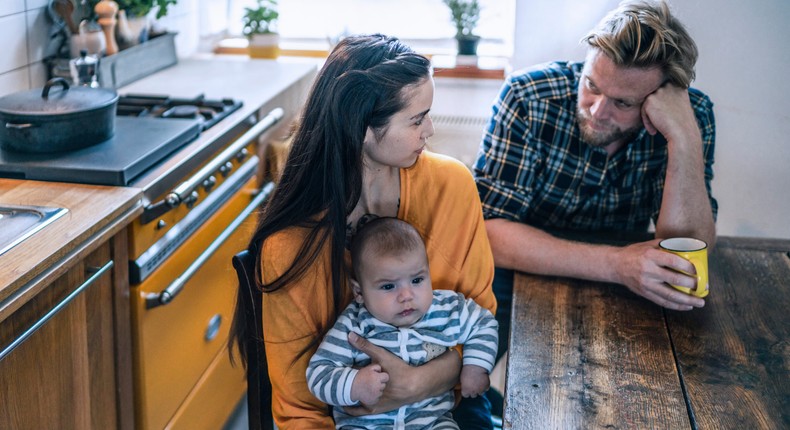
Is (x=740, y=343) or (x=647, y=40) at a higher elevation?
(x=647, y=40)

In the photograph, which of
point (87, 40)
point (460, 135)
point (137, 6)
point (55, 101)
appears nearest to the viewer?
point (55, 101)

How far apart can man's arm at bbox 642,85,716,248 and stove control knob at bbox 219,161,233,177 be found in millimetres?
1182

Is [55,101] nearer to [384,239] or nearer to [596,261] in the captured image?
[384,239]

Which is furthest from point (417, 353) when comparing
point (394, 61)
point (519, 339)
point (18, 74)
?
point (18, 74)

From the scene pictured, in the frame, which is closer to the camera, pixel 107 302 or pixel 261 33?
pixel 107 302

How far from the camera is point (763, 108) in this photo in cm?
265

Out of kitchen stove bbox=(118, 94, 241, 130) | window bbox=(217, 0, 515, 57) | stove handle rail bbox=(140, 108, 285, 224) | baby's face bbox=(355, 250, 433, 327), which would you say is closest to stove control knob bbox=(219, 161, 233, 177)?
stove handle rail bbox=(140, 108, 285, 224)

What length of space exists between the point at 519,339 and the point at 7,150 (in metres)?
1.31

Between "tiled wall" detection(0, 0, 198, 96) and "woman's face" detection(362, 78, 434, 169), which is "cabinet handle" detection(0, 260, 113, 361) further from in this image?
"tiled wall" detection(0, 0, 198, 96)

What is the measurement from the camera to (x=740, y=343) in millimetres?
1458

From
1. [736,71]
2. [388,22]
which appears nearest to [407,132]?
[736,71]

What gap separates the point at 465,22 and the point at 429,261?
6.22 ft

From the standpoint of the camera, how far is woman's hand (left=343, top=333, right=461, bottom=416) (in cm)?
145

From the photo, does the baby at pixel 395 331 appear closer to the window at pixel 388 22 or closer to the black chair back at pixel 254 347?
the black chair back at pixel 254 347
